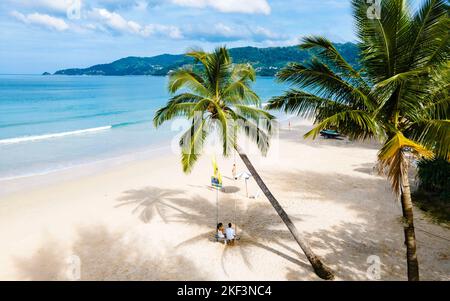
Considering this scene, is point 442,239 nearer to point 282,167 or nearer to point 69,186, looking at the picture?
point 282,167

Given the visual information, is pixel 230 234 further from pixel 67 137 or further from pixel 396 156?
pixel 67 137

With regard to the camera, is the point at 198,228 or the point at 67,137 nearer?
the point at 198,228

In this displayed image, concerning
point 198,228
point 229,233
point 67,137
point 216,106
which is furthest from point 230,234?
point 67,137

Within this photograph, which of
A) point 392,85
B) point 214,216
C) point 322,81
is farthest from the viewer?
point 214,216

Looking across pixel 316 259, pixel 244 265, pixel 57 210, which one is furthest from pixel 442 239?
pixel 57 210

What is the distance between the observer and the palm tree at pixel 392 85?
6301 millimetres

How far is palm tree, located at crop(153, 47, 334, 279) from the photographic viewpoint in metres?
9.35

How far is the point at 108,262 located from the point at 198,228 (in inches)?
138

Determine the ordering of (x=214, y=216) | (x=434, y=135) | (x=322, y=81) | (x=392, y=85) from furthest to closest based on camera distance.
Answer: (x=214, y=216) → (x=322, y=81) → (x=392, y=85) → (x=434, y=135)

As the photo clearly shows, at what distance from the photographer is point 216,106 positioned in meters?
9.25

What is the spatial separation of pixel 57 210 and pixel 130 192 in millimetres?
3455

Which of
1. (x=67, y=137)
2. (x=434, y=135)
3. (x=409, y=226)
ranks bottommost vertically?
(x=67, y=137)

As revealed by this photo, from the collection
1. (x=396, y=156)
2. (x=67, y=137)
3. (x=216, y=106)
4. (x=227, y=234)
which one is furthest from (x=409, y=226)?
(x=67, y=137)

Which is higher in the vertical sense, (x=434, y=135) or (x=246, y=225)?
(x=434, y=135)
